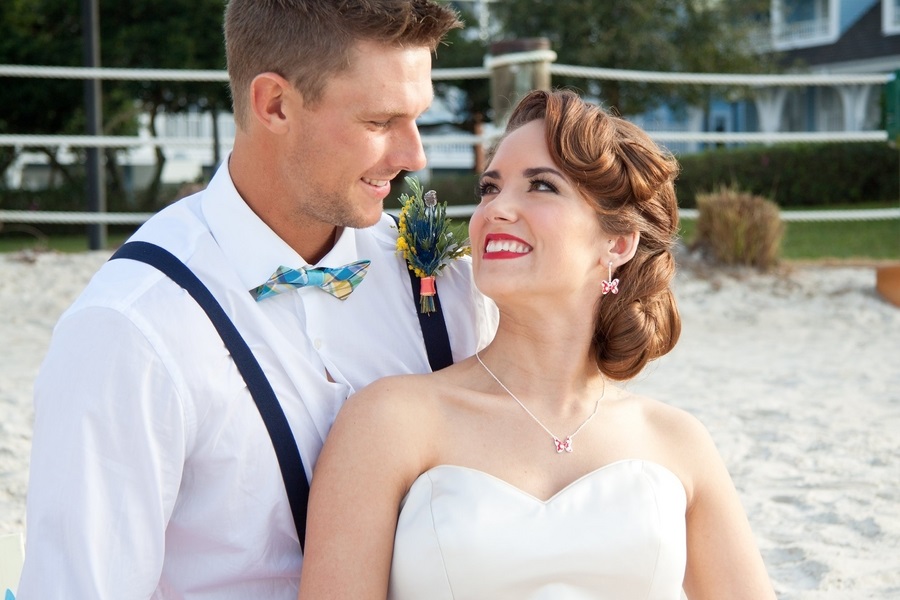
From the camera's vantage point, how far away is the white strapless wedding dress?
212 cm

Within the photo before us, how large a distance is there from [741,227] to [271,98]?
6130 mm

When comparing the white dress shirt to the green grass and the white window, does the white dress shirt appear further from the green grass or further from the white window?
the white window

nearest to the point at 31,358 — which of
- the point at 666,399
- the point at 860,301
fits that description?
the point at 666,399

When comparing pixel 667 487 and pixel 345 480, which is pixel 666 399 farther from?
pixel 345 480

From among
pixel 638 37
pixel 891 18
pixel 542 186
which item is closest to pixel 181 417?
pixel 542 186

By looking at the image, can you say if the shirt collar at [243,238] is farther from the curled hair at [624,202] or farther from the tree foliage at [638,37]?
the tree foliage at [638,37]

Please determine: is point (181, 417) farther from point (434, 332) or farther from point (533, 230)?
point (533, 230)

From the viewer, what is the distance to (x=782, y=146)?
64.3ft

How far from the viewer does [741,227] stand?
7.90 meters

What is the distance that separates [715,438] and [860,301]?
332cm

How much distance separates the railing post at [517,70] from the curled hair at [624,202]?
Answer: 4.15 metres

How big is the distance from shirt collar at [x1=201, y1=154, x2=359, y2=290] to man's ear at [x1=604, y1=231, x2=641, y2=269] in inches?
25.1

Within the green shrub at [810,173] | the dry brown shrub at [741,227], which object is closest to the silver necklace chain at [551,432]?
the dry brown shrub at [741,227]

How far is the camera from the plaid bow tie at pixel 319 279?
7.23ft
